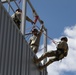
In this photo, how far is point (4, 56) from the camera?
42.6ft

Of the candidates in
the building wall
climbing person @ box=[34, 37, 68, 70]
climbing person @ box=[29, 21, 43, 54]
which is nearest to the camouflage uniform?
climbing person @ box=[29, 21, 43, 54]

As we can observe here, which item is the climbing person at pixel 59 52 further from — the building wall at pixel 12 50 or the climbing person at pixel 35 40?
the building wall at pixel 12 50

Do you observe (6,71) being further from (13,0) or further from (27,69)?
(13,0)

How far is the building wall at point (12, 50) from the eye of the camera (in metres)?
13.0

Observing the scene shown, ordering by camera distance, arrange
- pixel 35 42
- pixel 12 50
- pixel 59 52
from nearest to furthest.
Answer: pixel 12 50, pixel 59 52, pixel 35 42

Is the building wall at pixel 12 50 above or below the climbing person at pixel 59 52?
below

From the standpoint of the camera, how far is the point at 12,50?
1373 cm

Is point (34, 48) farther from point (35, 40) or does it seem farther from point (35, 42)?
point (35, 40)

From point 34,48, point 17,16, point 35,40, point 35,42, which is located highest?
point 17,16

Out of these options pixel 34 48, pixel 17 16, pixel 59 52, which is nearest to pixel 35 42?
pixel 34 48

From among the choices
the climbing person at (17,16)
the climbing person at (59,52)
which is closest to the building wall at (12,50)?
the climbing person at (59,52)

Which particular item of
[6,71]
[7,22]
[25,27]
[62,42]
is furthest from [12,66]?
[62,42]

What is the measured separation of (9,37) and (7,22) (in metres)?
0.59

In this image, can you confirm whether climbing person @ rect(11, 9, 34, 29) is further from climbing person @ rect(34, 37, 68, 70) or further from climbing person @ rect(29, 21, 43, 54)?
climbing person @ rect(34, 37, 68, 70)
